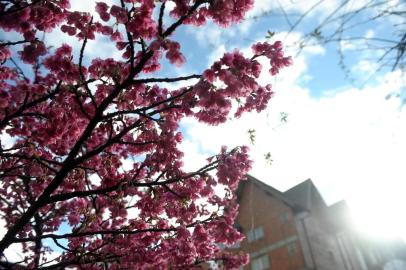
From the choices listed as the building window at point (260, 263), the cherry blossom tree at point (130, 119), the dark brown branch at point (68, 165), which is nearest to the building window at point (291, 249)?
the building window at point (260, 263)

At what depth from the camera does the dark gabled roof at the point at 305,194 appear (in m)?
27.5

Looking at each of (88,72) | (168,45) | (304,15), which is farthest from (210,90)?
(304,15)

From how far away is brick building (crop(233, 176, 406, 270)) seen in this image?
24141 mm

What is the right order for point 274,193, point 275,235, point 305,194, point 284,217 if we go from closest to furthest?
point 284,217 < point 275,235 < point 274,193 < point 305,194

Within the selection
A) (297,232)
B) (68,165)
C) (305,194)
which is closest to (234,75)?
(68,165)

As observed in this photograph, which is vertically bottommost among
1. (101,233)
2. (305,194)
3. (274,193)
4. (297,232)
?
(101,233)

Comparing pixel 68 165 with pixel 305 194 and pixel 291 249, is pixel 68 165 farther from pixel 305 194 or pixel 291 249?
pixel 305 194

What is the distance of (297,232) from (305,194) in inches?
193

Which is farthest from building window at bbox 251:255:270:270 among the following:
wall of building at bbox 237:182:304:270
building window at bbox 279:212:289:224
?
building window at bbox 279:212:289:224

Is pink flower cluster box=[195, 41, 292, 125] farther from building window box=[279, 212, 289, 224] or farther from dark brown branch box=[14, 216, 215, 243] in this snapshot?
building window box=[279, 212, 289, 224]

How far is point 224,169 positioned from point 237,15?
266 centimetres

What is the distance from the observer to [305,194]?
28.5 meters

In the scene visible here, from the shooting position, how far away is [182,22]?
6262 mm

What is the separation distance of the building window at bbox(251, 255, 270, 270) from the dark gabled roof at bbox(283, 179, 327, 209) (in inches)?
179
